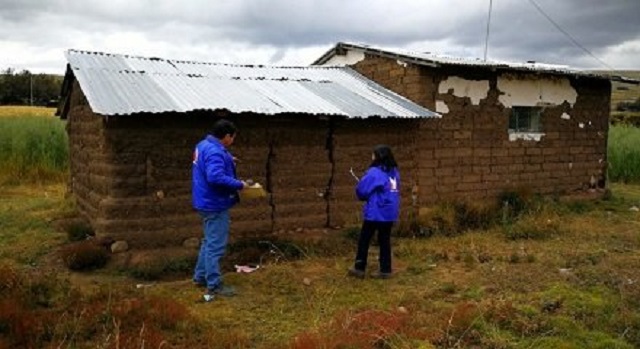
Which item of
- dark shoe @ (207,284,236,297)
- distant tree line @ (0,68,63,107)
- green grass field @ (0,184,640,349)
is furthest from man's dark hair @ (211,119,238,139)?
distant tree line @ (0,68,63,107)

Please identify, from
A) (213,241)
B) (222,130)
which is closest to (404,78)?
(222,130)

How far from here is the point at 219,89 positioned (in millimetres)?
9172

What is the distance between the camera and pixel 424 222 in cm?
980

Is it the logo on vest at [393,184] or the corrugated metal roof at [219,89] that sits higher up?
the corrugated metal roof at [219,89]

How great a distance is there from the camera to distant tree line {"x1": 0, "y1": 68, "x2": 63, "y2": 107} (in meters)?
51.8

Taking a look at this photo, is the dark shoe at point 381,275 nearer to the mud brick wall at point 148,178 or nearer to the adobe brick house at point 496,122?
the mud brick wall at point 148,178

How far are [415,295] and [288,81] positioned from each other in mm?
5061

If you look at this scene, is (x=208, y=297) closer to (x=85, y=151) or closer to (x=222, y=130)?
(x=222, y=130)

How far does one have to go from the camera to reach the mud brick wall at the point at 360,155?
9531 millimetres

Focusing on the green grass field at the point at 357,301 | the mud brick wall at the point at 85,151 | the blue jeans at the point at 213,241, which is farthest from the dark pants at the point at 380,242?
the mud brick wall at the point at 85,151

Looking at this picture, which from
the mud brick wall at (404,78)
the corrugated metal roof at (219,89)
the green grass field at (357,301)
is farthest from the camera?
the mud brick wall at (404,78)

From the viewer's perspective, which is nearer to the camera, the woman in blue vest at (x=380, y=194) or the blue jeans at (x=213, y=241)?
the blue jeans at (x=213, y=241)

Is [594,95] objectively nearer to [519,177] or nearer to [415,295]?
[519,177]

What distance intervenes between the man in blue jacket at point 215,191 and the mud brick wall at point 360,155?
3.33 metres
